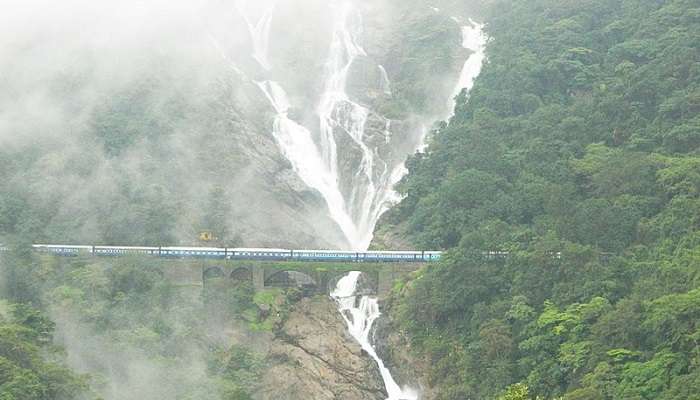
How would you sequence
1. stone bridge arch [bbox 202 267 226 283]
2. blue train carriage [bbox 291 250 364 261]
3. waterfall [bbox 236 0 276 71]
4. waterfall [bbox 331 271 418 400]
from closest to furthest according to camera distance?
waterfall [bbox 331 271 418 400]
blue train carriage [bbox 291 250 364 261]
stone bridge arch [bbox 202 267 226 283]
waterfall [bbox 236 0 276 71]

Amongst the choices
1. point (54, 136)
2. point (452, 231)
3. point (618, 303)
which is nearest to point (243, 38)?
point (54, 136)

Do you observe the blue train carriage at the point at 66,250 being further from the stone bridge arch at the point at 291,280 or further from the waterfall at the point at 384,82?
the waterfall at the point at 384,82

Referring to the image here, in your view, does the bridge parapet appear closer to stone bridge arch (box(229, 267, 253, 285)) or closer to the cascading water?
stone bridge arch (box(229, 267, 253, 285))

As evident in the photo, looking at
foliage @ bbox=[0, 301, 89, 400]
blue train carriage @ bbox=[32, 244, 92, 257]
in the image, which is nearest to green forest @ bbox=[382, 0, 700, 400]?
blue train carriage @ bbox=[32, 244, 92, 257]

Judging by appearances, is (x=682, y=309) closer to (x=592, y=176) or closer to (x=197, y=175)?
(x=592, y=176)

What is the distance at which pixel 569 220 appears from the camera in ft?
226

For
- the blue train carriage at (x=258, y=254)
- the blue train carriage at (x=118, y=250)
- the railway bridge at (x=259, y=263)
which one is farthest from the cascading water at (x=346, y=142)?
the blue train carriage at (x=118, y=250)

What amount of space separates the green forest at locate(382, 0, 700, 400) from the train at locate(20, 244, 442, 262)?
183 centimetres

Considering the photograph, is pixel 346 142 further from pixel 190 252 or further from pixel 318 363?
pixel 318 363

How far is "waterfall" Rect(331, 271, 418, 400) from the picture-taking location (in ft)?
229

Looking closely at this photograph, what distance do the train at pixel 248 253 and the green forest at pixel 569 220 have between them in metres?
1.83

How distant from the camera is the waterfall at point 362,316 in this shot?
69875 millimetres

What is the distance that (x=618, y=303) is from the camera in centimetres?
6053

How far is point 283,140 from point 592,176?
26.0 m
